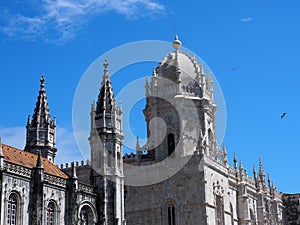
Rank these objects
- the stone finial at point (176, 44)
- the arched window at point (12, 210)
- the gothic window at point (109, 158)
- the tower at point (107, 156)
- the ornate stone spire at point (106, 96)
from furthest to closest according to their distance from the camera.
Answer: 1. the stone finial at point (176, 44)
2. the ornate stone spire at point (106, 96)
3. the gothic window at point (109, 158)
4. the tower at point (107, 156)
5. the arched window at point (12, 210)

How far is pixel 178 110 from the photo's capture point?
58.5 meters

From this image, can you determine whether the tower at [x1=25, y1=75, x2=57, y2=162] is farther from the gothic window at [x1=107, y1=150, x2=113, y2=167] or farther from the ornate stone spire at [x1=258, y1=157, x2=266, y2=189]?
the ornate stone spire at [x1=258, y1=157, x2=266, y2=189]

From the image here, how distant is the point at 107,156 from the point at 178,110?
36.4ft

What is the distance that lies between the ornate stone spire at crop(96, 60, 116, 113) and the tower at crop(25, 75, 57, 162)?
7.71 m

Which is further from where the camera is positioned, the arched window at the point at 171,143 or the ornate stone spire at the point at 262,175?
the ornate stone spire at the point at 262,175

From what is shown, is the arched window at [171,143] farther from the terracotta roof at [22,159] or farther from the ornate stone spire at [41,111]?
the terracotta roof at [22,159]

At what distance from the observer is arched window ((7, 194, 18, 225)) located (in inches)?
1594

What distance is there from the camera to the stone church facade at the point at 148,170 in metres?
44.2

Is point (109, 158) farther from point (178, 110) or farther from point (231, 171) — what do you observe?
point (231, 171)

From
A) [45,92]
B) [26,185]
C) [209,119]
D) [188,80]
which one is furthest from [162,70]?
[26,185]

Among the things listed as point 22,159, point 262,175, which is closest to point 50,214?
point 22,159

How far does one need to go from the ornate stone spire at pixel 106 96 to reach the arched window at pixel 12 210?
44.9 ft

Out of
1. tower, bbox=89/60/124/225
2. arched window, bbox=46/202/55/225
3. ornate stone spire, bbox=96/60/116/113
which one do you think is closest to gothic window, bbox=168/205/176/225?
tower, bbox=89/60/124/225

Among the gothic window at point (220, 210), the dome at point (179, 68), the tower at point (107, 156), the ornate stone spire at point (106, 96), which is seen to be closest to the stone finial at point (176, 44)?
the dome at point (179, 68)
